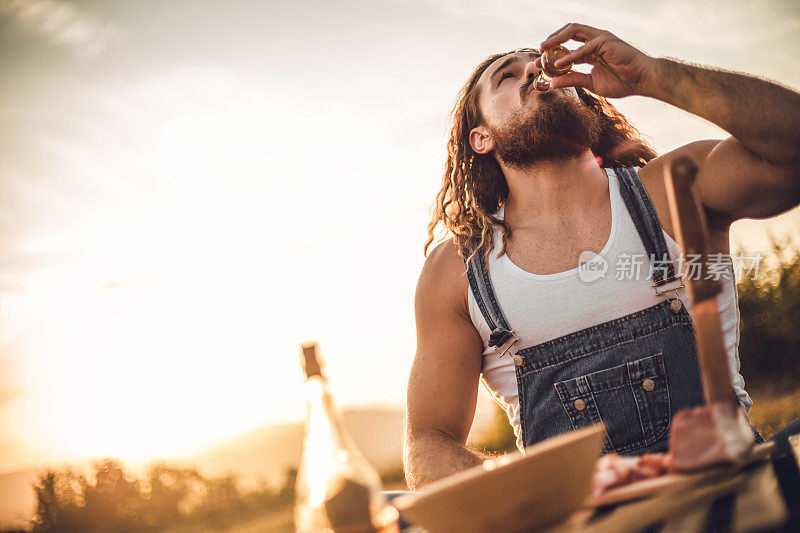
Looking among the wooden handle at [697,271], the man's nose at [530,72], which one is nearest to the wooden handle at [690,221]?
the wooden handle at [697,271]

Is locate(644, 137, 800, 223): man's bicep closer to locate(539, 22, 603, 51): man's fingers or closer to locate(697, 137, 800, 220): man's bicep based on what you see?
locate(697, 137, 800, 220): man's bicep

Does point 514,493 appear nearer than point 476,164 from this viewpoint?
Yes

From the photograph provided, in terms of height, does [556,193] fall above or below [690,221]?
above

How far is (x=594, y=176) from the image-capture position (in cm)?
291

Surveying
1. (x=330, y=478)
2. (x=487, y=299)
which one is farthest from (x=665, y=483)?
(x=487, y=299)

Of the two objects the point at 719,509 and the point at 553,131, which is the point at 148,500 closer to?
the point at 553,131

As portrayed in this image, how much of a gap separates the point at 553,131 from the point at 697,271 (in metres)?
2.16

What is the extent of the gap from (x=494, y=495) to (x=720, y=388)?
42cm

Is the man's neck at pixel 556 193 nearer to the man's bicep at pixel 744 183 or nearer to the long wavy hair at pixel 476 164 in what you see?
the long wavy hair at pixel 476 164

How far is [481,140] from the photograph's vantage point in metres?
3.52

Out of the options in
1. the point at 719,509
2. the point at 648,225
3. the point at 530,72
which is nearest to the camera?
the point at 719,509

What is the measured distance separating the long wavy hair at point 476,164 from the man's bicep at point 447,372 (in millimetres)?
348

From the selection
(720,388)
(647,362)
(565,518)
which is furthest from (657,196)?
(565,518)

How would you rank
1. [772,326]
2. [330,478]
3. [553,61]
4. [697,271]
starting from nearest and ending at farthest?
[697,271], [330,478], [553,61], [772,326]
